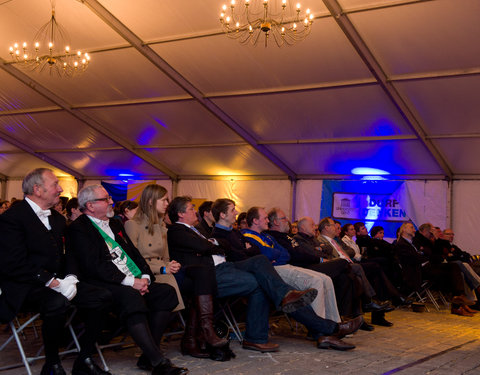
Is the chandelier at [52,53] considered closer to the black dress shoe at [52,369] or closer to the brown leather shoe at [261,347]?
the brown leather shoe at [261,347]

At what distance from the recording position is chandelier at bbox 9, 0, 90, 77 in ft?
31.1

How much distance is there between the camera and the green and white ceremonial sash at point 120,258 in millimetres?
3594

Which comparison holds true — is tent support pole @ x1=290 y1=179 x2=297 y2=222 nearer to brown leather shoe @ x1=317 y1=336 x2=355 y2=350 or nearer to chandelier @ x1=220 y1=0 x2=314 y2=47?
chandelier @ x1=220 y1=0 x2=314 y2=47

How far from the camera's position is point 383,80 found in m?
9.03

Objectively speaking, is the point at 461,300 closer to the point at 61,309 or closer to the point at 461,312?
the point at 461,312

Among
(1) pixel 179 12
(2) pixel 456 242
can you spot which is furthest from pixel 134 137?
(2) pixel 456 242

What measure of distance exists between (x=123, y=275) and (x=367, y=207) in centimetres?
976

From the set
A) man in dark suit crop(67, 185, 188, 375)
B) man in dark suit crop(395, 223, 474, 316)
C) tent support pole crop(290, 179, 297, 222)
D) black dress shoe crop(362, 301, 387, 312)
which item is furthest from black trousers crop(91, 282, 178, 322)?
tent support pole crop(290, 179, 297, 222)

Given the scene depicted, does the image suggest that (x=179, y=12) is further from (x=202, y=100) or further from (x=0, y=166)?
(x=0, y=166)

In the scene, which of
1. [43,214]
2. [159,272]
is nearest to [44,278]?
[43,214]

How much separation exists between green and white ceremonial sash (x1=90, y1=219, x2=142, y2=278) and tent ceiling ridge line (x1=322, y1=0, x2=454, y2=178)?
17.6ft

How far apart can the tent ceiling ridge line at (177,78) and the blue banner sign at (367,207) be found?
1512 mm

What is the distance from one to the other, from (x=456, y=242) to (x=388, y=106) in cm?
367

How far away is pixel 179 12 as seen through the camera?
28.4ft
